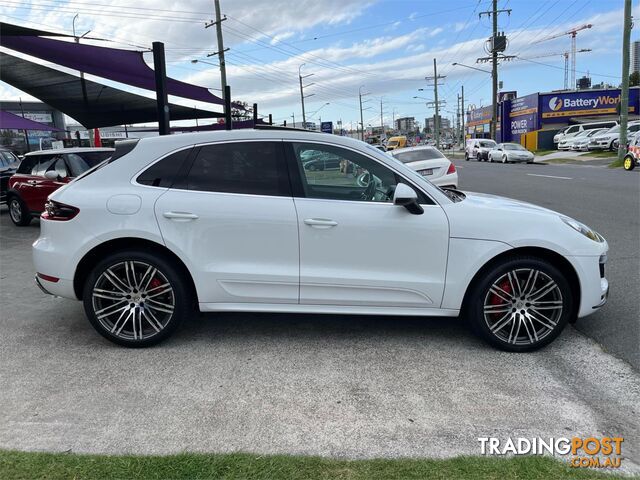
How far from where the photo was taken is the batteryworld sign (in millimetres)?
49469

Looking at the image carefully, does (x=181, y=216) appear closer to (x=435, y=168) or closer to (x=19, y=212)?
(x=19, y=212)

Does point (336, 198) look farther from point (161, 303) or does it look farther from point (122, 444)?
point (122, 444)

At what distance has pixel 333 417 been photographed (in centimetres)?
312

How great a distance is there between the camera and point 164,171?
412cm

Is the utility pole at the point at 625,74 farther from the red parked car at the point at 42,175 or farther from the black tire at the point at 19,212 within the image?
the black tire at the point at 19,212

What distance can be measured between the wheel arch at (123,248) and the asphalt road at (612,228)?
3.49 meters

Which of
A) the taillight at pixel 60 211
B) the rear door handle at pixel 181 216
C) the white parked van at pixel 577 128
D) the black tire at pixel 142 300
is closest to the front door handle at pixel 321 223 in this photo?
the rear door handle at pixel 181 216

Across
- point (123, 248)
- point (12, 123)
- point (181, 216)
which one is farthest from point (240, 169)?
point (12, 123)

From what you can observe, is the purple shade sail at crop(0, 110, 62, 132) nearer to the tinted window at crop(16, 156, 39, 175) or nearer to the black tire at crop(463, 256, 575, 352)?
the tinted window at crop(16, 156, 39, 175)

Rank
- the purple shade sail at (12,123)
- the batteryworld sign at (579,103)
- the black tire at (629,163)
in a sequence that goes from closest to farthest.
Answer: the purple shade sail at (12,123), the black tire at (629,163), the batteryworld sign at (579,103)

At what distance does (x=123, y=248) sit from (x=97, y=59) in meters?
9.43

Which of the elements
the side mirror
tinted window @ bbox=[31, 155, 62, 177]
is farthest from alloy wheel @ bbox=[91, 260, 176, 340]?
tinted window @ bbox=[31, 155, 62, 177]

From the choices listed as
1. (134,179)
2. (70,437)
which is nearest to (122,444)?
(70,437)

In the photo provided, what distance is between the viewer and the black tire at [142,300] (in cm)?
401
